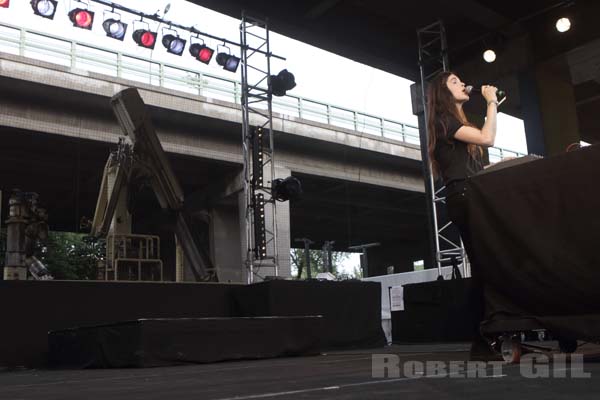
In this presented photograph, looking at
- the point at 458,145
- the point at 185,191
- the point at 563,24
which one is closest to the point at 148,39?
the point at 563,24

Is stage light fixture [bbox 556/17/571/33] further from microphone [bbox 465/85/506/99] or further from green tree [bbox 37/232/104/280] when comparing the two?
green tree [bbox 37/232/104/280]

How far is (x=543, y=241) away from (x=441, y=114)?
2.85 ft

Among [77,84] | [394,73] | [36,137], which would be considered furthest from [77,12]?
[394,73]

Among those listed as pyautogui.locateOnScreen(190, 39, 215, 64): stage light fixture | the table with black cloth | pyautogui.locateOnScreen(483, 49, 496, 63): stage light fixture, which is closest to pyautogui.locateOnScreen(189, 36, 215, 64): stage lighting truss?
pyautogui.locateOnScreen(190, 39, 215, 64): stage light fixture

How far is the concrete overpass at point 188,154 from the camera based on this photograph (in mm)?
13422

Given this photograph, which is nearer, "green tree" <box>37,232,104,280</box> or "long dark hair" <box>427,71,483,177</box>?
"long dark hair" <box>427,71,483,177</box>

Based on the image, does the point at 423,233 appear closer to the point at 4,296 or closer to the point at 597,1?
the point at 597,1

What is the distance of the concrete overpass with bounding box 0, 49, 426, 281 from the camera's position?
13.4 metres

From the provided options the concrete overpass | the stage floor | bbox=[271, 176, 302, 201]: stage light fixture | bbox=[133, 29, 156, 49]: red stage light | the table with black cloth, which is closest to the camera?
the stage floor

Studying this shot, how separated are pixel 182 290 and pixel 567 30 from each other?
810 cm

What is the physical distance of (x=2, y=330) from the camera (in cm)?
532

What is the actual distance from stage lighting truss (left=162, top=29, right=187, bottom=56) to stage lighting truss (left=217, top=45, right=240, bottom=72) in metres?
0.72

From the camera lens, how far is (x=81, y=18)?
10211 millimetres

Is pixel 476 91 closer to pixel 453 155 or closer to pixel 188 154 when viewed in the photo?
pixel 453 155
